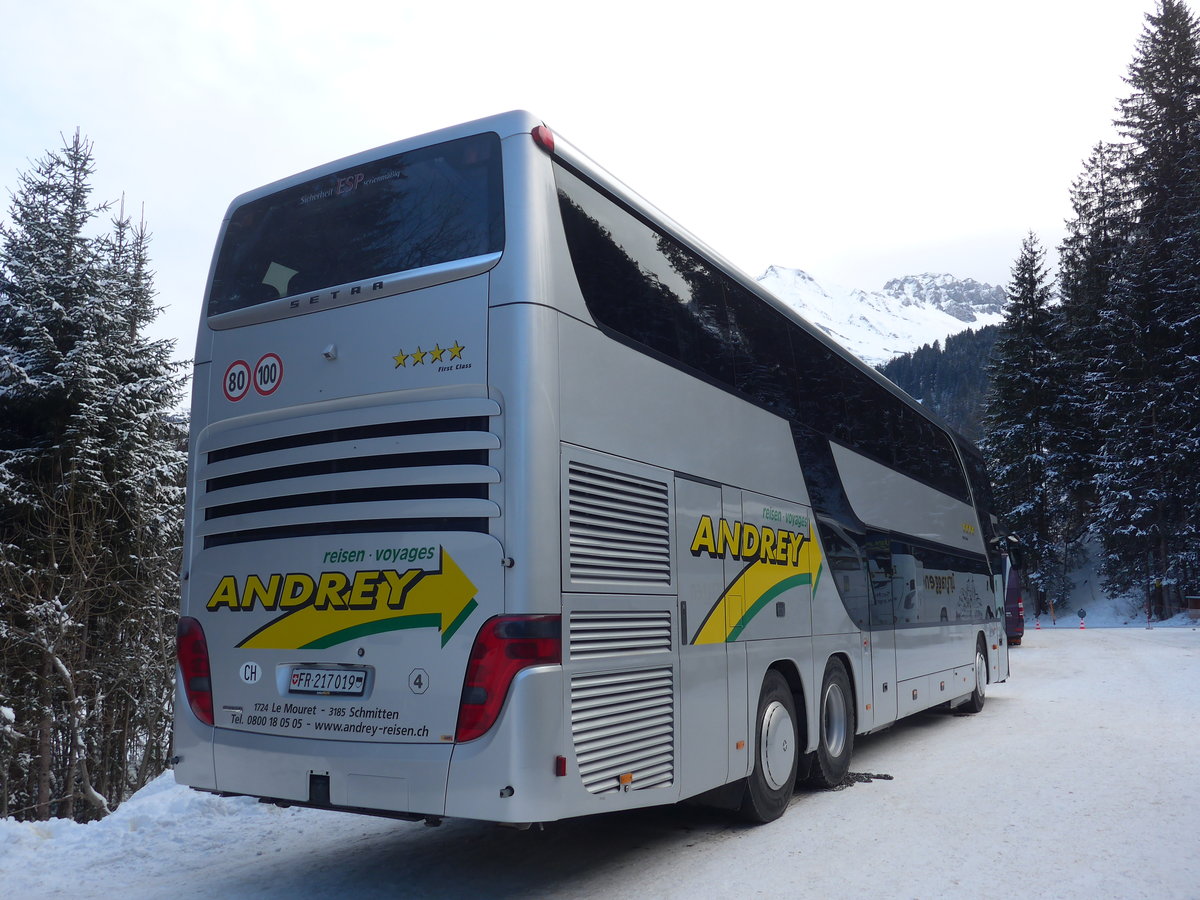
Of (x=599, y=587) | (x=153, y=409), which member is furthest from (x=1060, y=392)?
(x=599, y=587)

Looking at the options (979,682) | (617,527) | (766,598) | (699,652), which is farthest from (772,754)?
(979,682)

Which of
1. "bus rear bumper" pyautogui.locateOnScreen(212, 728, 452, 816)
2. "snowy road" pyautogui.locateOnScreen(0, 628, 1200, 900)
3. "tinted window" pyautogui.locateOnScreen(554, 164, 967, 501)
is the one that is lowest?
"snowy road" pyautogui.locateOnScreen(0, 628, 1200, 900)

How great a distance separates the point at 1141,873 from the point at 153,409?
21409 mm

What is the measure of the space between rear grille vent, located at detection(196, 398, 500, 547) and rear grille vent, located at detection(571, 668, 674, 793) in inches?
42.7

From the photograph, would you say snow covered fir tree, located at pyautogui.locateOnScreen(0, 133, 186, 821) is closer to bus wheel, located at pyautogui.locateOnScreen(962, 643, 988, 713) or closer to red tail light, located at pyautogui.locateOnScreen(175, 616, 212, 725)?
red tail light, located at pyautogui.locateOnScreen(175, 616, 212, 725)

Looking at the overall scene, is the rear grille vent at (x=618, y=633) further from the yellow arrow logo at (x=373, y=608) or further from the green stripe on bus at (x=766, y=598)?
the green stripe on bus at (x=766, y=598)

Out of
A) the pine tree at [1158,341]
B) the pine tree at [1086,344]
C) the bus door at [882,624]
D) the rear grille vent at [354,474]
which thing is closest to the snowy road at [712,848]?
the bus door at [882,624]

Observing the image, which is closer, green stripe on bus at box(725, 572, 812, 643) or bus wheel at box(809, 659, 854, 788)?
green stripe on bus at box(725, 572, 812, 643)

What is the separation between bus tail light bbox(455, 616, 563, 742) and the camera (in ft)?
Answer: 15.6

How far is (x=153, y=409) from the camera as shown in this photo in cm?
2225

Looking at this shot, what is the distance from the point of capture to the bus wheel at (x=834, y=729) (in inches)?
322

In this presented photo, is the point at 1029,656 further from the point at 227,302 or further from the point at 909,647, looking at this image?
the point at 227,302

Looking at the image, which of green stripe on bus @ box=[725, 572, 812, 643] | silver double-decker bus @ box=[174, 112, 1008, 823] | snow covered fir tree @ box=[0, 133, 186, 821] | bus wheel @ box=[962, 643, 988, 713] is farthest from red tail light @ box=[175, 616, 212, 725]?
snow covered fir tree @ box=[0, 133, 186, 821]

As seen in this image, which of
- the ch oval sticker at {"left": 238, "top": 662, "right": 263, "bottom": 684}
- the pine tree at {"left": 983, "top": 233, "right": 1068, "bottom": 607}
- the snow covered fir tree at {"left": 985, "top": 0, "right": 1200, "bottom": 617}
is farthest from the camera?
the pine tree at {"left": 983, "top": 233, "right": 1068, "bottom": 607}
